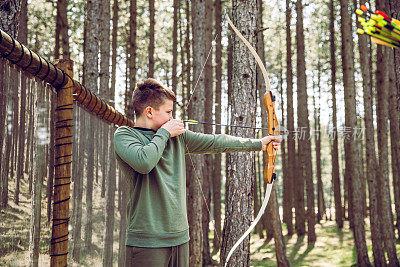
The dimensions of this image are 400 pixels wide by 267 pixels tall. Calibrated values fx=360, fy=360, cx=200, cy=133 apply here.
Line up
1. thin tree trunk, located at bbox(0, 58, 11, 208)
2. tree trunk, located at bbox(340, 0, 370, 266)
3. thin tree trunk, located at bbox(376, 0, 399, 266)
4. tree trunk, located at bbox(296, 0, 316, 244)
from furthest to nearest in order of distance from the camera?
tree trunk, located at bbox(296, 0, 316, 244), tree trunk, located at bbox(340, 0, 370, 266), thin tree trunk, located at bbox(376, 0, 399, 266), thin tree trunk, located at bbox(0, 58, 11, 208)

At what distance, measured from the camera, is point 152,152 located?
5.17 feet

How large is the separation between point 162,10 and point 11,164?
39.2 feet

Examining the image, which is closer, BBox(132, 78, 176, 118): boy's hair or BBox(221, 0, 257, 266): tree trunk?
BBox(132, 78, 176, 118): boy's hair

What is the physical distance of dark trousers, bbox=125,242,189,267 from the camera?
162 cm

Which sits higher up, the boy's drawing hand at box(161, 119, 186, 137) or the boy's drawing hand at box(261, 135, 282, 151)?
the boy's drawing hand at box(161, 119, 186, 137)

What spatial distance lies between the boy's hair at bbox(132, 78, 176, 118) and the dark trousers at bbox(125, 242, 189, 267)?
2.18 feet

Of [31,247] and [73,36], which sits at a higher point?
[73,36]

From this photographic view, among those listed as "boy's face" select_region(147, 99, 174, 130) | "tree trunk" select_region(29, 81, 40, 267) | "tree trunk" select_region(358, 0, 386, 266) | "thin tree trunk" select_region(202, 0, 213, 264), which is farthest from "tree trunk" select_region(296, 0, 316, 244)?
"tree trunk" select_region(29, 81, 40, 267)

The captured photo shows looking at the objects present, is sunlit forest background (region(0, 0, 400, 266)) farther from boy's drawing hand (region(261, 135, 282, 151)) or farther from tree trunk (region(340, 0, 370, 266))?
boy's drawing hand (region(261, 135, 282, 151))

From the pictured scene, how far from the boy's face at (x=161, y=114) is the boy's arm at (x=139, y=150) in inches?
5.4

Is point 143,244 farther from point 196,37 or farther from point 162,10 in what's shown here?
point 162,10

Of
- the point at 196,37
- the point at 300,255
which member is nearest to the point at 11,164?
the point at 196,37

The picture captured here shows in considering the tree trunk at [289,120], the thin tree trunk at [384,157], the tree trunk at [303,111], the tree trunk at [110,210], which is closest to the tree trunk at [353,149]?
the thin tree trunk at [384,157]

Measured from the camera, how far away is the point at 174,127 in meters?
1.75
